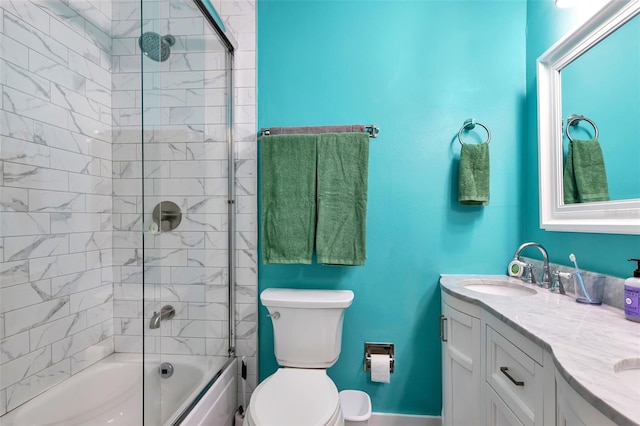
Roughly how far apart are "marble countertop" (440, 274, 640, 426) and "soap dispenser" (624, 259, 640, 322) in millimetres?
24

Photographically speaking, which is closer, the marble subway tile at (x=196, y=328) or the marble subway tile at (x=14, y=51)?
the marble subway tile at (x=14, y=51)

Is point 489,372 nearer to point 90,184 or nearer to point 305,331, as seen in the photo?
point 305,331

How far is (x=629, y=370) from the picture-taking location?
65 centimetres

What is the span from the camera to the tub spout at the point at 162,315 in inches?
46.2

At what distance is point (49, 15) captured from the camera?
4.12ft

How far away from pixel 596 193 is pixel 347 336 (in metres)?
1.32

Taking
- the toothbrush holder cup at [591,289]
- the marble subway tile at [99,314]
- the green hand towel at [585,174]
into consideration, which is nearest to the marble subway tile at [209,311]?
the marble subway tile at [99,314]

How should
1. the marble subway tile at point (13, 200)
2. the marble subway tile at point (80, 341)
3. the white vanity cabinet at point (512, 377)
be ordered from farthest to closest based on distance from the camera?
the marble subway tile at point (80, 341), the marble subway tile at point (13, 200), the white vanity cabinet at point (512, 377)

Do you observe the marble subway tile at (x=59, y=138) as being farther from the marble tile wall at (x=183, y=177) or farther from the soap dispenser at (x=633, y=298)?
the soap dispenser at (x=633, y=298)

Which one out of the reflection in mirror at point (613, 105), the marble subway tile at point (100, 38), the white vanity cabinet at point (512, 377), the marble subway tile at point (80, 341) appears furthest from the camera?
the marble subway tile at point (100, 38)

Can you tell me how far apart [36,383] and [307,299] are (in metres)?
1.20

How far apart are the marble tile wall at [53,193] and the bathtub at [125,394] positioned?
59mm

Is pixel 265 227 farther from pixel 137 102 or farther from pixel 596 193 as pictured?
pixel 596 193

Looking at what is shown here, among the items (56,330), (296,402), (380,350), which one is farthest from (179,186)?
(380,350)
